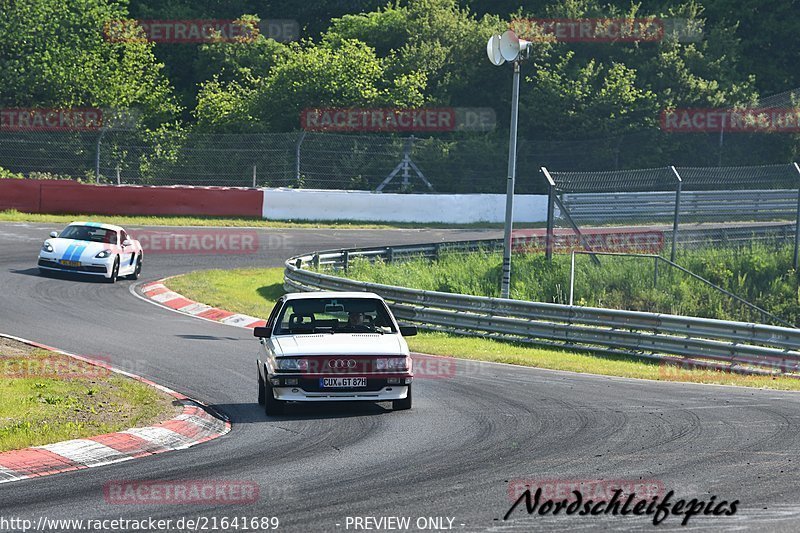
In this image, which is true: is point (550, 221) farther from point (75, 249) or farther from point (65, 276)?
point (65, 276)

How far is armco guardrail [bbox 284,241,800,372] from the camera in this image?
16906 millimetres

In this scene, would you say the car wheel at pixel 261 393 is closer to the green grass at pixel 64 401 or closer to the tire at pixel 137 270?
the green grass at pixel 64 401

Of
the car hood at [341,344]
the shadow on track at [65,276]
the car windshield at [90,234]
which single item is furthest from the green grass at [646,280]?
the car hood at [341,344]

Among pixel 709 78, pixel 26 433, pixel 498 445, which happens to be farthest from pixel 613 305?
pixel 709 78

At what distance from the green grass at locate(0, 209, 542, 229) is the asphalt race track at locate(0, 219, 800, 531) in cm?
1653

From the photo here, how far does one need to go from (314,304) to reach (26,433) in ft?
12.2

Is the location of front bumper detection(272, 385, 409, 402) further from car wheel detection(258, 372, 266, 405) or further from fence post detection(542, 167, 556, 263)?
fence post detection(542, 167, 556, 263)

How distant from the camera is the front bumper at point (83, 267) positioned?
2420 centimetres

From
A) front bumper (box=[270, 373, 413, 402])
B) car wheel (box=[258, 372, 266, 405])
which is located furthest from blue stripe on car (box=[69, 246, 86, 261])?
front bumper (box=[270, 373, 413, 402])

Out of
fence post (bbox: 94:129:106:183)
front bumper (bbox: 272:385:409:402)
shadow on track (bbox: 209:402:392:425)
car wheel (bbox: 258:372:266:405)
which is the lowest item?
shadow on track (bbox: 209:402:392:425)

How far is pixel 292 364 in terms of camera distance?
1166 cm

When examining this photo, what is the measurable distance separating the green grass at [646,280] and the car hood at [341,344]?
10841 mm

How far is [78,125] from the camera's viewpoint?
43.3 meters

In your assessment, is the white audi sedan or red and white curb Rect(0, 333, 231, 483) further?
the white audi sedan
